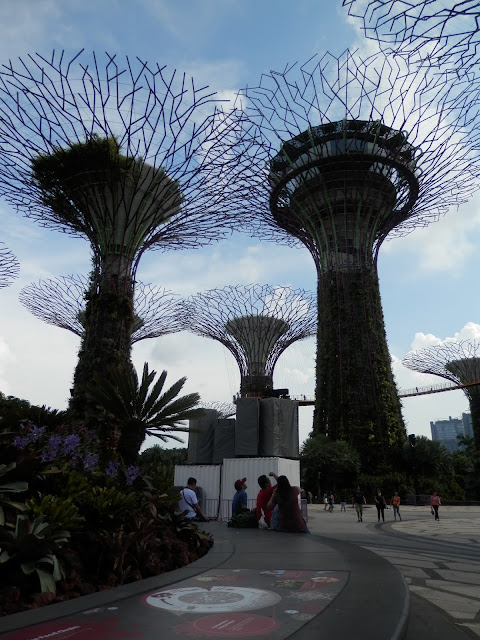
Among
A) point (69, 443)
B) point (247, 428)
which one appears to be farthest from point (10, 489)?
point (247, 428)

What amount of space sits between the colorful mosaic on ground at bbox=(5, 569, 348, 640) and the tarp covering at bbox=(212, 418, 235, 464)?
1607 cm

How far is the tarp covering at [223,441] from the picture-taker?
798 inches

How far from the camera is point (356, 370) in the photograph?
122 feet

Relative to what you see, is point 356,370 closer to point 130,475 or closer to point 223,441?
point 223,441

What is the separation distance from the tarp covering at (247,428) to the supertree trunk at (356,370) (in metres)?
19.1

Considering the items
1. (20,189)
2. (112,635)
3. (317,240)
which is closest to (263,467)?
(20,189)

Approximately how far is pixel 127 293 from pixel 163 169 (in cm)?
330

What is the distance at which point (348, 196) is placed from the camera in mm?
37094

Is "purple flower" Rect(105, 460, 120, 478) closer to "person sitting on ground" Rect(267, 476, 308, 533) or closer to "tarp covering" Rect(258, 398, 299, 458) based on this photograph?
"person sitting on ground" Rect(267, 476, 308, 533)

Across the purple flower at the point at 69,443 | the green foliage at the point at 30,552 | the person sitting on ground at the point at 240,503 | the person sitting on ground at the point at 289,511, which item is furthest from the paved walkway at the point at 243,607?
the person sitting on ground at the point at 240,503

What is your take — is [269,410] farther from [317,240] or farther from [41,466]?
[317,240]

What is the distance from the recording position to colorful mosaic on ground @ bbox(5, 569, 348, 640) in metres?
2.80

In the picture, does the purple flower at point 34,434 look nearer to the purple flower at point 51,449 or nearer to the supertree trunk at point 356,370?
the purple flower at point 51,449


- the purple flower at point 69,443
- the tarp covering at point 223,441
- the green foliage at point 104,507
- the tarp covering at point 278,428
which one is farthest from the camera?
the tarp covering at point 223,441
